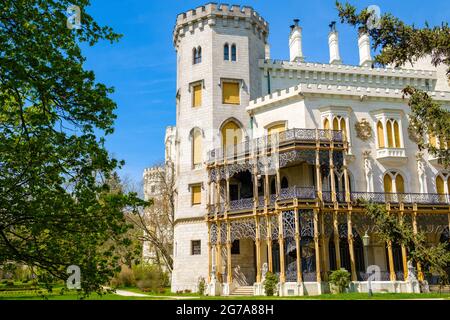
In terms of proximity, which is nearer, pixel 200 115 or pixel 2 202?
pixel 2 202

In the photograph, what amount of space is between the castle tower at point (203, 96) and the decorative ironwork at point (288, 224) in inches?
287

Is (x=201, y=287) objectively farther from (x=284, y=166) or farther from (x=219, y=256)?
(x=284, y=166)

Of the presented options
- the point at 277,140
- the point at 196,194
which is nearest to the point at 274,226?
the point at 277,140

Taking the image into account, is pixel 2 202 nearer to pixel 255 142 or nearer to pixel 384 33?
pixel 384 33

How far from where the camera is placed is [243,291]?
92.6 feet

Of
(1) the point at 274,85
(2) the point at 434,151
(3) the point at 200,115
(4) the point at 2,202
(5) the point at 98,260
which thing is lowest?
(5) the point at 98,260

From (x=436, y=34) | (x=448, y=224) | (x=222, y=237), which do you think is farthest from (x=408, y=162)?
(x=436, y=34)

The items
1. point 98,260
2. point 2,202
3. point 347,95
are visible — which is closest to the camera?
point 2,202

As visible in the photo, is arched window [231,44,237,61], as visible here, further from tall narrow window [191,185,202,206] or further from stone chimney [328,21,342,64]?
tall narrow window [191,185,202,206]

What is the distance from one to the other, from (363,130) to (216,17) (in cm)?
1441

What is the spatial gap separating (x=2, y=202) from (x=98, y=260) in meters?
2.59

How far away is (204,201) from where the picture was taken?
32.3 m

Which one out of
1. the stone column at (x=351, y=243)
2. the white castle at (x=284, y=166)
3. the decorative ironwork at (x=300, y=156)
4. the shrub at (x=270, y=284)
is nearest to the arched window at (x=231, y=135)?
the white castle at (x=284, y=166)

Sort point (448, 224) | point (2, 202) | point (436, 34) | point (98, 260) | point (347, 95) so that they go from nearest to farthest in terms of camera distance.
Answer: point (2, 202), point (98, 260), point (436, 34), point (448, 224), point (347, 95)
